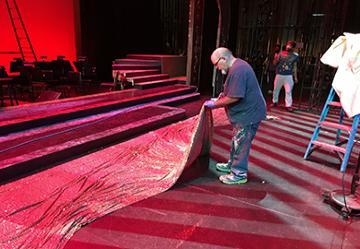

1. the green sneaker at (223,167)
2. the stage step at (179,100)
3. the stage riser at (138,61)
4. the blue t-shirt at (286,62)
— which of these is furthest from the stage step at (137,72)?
the green sneaker at (223,167)

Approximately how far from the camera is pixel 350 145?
344 centimetres

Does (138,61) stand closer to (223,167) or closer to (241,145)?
(223,167)

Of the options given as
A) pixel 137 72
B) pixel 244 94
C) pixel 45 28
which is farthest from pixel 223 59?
pixel 45 28

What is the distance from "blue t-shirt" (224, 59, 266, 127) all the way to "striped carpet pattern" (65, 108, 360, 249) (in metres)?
0.78

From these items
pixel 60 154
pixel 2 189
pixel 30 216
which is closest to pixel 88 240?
pixel 30 216

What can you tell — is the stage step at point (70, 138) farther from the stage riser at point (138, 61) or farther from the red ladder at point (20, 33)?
the red ladder at point (20, 33)

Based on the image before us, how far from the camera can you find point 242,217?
258 centimetres

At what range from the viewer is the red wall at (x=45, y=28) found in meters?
8.11

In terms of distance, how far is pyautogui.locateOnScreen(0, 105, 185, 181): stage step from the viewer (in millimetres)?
3094

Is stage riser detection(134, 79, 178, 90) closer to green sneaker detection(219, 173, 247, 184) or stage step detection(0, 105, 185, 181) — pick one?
stage step detection(0, 105, 185, 181)

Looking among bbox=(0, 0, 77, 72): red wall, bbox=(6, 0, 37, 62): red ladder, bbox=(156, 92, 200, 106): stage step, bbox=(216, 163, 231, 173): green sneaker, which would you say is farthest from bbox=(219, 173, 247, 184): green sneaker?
bbox=(0, 0, 77, 72): red wall

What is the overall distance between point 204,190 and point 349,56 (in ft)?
6.88

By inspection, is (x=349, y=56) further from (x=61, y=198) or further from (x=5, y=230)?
(x=5, y=230)

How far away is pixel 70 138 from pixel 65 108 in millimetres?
1339
